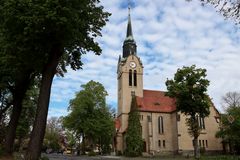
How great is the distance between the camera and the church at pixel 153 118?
58156 mm

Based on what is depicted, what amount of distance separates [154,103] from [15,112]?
41248 millimetres

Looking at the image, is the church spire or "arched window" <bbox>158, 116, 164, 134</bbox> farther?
the church spire

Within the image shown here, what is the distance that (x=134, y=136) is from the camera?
5356cm

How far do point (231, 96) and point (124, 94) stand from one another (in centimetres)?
2014

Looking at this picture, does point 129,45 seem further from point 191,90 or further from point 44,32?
point 44,32

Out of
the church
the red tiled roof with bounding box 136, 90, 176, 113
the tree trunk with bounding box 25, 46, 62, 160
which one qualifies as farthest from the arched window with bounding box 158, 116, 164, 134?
the tree trunk with bounding box 25, 46, 62, 160

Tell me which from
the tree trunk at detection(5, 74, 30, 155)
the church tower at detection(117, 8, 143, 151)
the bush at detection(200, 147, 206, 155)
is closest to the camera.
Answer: the tree trunk at detection(5, 74, 30, 155)

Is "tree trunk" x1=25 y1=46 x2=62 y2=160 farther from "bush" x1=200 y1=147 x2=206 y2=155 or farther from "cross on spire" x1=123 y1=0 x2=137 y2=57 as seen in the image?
"cross on spire" x1=123 y1=0 x2=137 y2=57

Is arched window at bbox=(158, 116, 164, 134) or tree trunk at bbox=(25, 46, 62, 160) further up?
arched window at bbox=(158, 116, 164, 134)

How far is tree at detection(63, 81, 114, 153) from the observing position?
175 feet

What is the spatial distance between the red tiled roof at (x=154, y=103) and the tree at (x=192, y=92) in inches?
898

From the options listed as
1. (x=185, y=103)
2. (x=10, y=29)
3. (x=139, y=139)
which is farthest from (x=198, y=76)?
(x=10, y=29)

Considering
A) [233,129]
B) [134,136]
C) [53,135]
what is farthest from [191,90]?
[53,135]

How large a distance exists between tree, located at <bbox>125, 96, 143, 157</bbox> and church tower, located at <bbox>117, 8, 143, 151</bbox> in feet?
19.5
